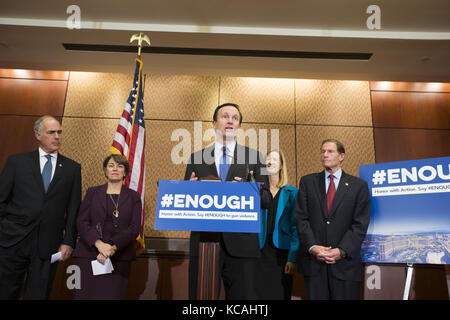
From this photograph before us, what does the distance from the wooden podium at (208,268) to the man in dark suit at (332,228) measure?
880 mm

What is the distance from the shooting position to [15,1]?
12.3ft

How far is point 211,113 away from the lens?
16.0ft

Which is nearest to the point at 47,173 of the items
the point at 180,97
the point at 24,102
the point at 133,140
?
the point at 133,140

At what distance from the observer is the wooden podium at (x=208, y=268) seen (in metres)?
1.74

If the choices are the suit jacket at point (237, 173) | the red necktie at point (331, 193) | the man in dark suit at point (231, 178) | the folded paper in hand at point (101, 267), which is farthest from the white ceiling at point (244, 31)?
the folded paper in hand at point (101, 267)

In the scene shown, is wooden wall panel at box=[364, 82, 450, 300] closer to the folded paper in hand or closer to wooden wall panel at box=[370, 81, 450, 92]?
wooden wall panel at box=[370, 81, 450, 92]

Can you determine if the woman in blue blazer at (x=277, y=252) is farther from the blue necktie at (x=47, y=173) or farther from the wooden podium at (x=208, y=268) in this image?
the blue necktie at (x=47, y=173)

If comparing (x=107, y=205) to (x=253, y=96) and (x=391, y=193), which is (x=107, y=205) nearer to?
(x=391, y=193)

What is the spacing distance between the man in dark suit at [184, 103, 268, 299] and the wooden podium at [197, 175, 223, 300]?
16cm

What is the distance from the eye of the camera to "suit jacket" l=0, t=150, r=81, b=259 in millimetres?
2396

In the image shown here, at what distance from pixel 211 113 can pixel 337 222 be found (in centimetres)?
281

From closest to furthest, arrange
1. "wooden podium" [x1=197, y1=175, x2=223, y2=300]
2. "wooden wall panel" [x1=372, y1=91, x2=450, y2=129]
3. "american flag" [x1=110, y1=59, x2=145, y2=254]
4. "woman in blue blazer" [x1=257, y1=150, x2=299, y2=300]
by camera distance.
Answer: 1. "wooden podium" [x1=197, y1=175, x2=223, y2=300]
2. "woman in blue blazer" [x1=257, y1=150, x2=299, y2=300]
3. "american flag" [x1=110, y1=59, x2=145, y2=254]
4. "wooden wall panel" [x1=372, y1=91, x2=450, y2=129]

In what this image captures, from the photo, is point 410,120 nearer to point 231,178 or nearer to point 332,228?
point 332,228

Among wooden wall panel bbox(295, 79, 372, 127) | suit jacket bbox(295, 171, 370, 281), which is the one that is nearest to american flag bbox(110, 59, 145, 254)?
suit jacket bbox(295, 171, 370, 281)
